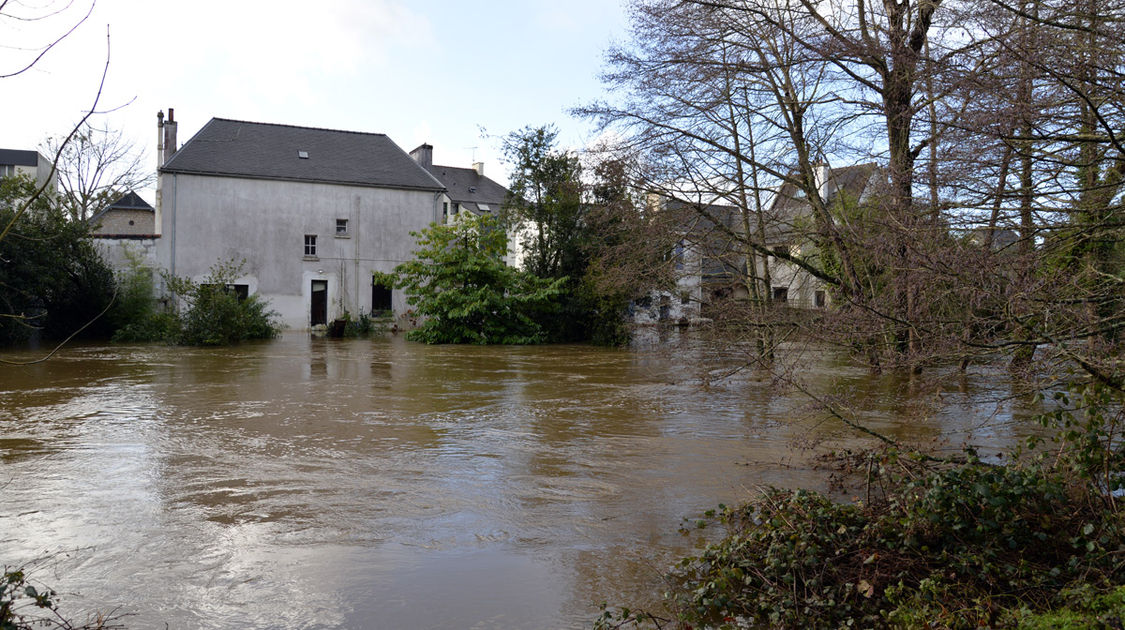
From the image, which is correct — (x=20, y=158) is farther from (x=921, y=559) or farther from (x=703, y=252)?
(x=921, y=559)

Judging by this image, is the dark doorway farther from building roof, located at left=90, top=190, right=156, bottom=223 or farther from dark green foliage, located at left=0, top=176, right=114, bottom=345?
building roof, located at left=90, top=190, right=156, bottom=223

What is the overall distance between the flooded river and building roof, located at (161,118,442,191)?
62.4ft

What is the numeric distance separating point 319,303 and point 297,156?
20.5 ft

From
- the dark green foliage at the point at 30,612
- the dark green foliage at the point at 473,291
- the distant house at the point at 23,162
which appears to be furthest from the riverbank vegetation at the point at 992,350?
the distant house at the point at 23,162

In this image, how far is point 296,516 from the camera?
6.60 m

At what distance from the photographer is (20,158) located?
48.2 metres

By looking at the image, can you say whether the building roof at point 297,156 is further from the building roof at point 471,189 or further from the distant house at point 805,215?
the distant house at point 805,215

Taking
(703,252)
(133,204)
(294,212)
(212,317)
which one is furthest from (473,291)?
(133,204)

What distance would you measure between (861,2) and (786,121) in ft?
7.29

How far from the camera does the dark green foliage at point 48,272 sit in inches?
922

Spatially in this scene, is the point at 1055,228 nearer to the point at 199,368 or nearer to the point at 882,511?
the point at 882,511

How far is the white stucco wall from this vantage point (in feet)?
104

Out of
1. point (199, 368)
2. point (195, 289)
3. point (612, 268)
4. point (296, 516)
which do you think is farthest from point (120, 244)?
point (296, 516)

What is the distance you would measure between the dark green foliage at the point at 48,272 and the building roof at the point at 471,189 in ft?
71.1
